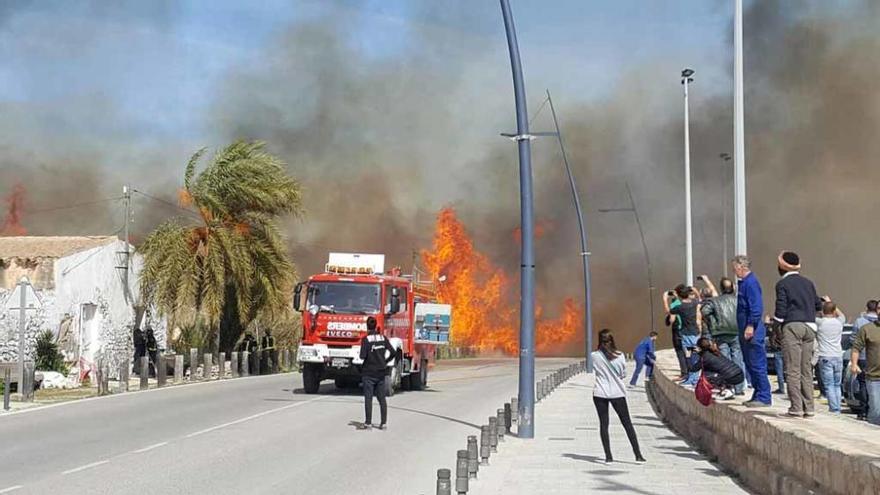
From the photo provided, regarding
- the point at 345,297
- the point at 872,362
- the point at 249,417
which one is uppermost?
the point at 345,297

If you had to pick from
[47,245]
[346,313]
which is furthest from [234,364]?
[346,313]

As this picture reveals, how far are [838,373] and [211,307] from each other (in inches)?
1039

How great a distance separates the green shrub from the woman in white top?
72.8ft

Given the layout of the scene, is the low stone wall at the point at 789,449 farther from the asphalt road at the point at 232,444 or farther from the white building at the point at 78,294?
the white building at the point at 78,294

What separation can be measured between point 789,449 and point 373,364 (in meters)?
9.09

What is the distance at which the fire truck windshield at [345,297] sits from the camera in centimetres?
2405

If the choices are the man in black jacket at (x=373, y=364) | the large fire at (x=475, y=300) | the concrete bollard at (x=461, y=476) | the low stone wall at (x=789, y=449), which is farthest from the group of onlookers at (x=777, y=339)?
the large fire at (x=475, y=300)

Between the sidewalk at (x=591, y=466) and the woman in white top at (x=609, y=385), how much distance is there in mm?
327

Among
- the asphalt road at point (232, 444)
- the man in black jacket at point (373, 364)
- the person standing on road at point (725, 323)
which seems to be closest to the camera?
the asphalt road at point (232, 444)

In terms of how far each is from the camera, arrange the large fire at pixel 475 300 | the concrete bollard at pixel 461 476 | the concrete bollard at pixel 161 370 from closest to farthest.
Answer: the concrete bollard at pixel 461 476
the concrete bollard at pixel 161 370
the large fire at pixel 475 300

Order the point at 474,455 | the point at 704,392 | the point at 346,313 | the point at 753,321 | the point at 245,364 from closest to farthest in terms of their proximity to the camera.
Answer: the point at 474,455, the point at 753,321, the point at 704,392, the point at 346,313, the point at 245,364

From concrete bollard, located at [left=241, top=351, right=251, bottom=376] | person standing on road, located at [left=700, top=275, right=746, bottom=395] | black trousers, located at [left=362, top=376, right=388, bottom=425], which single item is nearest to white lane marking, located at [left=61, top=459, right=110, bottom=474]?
black trousers, located at [left=362, top=376, right=388, bottom=425]

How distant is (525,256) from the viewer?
16688mm

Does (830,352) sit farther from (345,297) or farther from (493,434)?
(345,297)
